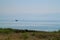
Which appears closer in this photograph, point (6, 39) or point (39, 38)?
point (6, 39)

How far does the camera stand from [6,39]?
7059mm

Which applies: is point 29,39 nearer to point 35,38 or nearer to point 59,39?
point 35,38

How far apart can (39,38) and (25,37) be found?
2.38ft

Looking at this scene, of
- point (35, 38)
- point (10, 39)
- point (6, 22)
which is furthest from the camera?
point (6, 22)

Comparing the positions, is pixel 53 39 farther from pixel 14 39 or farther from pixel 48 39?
pixel 14 39

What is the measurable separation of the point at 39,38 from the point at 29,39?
79 centimetres

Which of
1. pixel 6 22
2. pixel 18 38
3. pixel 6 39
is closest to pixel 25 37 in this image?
pixel 18 38

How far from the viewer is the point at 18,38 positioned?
7.30 m

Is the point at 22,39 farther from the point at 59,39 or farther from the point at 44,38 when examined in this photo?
the point at 59,39

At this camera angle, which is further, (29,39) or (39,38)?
(39,38)

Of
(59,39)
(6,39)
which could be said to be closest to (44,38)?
(59,39)

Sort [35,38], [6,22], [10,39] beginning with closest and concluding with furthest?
[10,39] < [35,38] < [6,22]

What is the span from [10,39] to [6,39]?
192 millimetres

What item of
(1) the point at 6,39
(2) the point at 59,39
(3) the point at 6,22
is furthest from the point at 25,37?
(3) the point at 6,22
